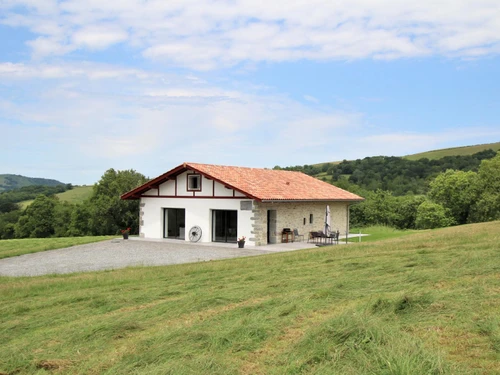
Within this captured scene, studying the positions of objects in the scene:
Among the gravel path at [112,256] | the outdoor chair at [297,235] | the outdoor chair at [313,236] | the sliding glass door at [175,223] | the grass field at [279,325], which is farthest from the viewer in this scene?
the sliding glass door at [175,223]

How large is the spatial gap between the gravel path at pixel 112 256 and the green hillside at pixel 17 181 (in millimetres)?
114827

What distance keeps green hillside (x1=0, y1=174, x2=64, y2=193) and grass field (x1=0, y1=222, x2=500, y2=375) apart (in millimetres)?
129474

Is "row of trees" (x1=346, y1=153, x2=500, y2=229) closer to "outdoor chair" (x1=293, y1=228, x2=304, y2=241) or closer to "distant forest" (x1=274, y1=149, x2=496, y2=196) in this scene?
"distant forest" (x1=274, y1=149, x2=496, y2=196)

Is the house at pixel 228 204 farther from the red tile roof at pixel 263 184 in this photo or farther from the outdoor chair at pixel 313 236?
the outdoor chair at pixel 313 236

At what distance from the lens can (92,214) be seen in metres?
44.4

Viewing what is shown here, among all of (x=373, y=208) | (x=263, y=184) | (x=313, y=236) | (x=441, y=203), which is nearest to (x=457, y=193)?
(x=441, y=203)

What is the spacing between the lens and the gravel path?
52.0 feet

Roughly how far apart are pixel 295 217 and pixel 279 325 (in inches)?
752

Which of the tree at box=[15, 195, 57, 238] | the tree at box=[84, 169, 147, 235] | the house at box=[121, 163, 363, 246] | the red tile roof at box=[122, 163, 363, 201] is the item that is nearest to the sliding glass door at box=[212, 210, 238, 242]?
the house at box=[121, 163, 363, 246]

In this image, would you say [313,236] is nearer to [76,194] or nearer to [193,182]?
[193,182]

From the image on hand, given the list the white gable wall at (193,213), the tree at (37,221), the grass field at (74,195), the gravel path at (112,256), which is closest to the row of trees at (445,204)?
the white gable wall at (193,213)

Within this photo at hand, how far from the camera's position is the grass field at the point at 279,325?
427 centimetres

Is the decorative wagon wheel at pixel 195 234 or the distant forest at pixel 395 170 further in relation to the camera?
the distant forest at pixel 395 170

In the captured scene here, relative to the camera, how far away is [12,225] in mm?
59062
